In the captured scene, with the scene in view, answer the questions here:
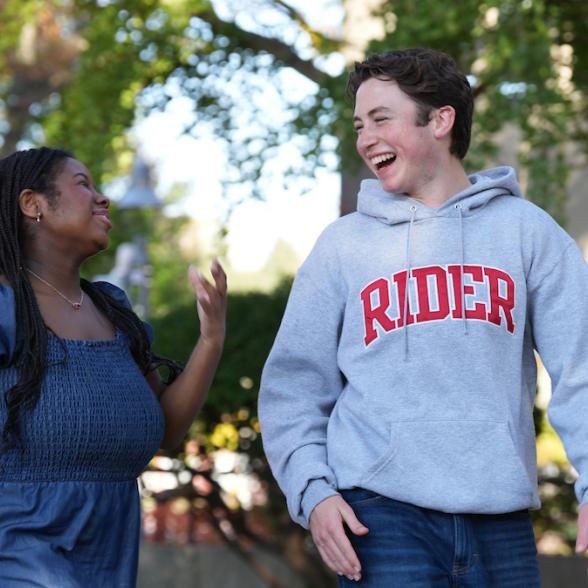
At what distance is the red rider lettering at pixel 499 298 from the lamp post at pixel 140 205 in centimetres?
717

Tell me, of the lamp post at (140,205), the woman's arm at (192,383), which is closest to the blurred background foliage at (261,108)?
the lamp post at (140,205)

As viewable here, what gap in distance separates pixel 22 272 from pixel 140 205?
6903 mm

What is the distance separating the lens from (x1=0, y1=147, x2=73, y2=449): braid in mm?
2990

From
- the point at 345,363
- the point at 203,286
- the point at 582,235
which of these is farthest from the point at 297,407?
the point at 582,235

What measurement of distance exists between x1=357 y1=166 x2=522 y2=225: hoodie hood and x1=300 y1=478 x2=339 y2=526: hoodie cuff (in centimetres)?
71

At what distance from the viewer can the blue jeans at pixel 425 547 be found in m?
2.77

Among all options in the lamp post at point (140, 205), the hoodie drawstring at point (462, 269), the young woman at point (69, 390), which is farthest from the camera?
the lamp post at point (140, 205)

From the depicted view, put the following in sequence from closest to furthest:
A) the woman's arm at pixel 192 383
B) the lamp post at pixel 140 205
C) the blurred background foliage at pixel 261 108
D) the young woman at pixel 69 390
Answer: the young woman at pixel 69 390 < the woman's arm at pixel 192 383 < the blurred background foliage at pixel 261 108 < the lamp post at pixel 140 205

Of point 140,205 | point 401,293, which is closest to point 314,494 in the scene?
point 401,293

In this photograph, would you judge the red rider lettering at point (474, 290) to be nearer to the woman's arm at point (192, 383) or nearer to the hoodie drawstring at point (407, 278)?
the hoodie drawstring at point (407, 278)

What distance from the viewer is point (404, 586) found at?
274cm

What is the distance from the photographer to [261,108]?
305 inches

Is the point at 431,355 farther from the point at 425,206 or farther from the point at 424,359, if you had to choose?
the point at 425,206

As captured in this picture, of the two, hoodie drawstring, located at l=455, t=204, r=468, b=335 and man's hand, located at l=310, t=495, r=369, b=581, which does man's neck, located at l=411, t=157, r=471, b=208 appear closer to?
hoodie drawstring, located at l=455, t=204, r=468, b=335
